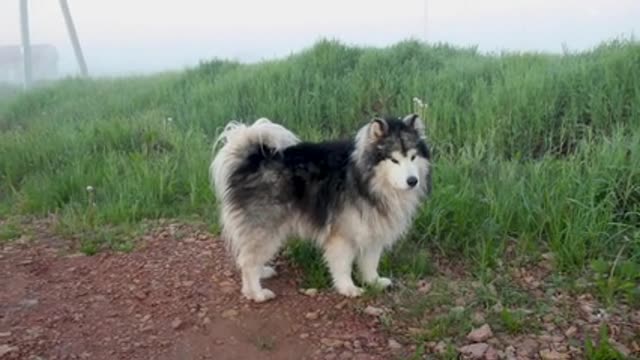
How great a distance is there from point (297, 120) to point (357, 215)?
367cm

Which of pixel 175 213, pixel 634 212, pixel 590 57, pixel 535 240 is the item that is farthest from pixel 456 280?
pixel 590 57

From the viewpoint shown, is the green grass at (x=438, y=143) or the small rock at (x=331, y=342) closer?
the small rock at (x=331, y=342)

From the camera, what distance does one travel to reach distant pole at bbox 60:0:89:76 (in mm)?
11781

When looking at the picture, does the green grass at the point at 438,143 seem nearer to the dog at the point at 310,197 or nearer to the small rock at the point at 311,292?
the small rock at the point at 311,292

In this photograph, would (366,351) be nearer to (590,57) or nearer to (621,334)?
(621,334)

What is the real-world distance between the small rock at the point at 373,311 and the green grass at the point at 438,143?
1.43 ft

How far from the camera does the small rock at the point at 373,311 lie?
330 cm

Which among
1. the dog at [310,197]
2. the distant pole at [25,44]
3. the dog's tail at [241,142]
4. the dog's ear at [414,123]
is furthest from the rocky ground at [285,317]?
the distant pole at [25,44]

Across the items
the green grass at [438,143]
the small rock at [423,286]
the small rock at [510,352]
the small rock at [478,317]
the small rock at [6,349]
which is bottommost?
the small rock at [6,349]

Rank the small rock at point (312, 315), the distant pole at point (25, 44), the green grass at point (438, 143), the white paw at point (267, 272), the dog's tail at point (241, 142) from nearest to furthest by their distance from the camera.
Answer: the small rock at point (312, 315)
the dog's tail at point (241, 142)
the white paw at point (267, 272)
the green grass at point (438, 143)
the distant pole at point (25, 44)

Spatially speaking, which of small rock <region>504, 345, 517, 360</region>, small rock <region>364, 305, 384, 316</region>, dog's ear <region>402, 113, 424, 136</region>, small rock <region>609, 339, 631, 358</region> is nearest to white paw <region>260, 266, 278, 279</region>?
small rock <region>364, 305, 384, 316</region>

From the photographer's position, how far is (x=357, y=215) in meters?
3.38

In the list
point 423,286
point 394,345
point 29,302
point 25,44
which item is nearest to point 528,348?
point 394,345

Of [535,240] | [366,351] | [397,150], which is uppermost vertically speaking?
[397,150]
